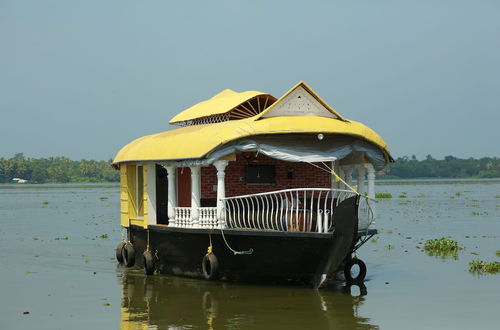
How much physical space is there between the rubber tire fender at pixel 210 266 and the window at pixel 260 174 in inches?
102

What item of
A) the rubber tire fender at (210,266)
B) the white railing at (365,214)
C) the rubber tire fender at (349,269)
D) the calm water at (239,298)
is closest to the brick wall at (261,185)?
the white railing at (365,214)

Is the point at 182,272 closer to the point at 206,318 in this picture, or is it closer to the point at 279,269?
the point at 279,269

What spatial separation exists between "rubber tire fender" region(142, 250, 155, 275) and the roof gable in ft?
14.0

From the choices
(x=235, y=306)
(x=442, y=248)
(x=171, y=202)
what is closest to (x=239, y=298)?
(x=235, y=306)

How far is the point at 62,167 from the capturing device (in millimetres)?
170250

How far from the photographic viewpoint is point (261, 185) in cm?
1700

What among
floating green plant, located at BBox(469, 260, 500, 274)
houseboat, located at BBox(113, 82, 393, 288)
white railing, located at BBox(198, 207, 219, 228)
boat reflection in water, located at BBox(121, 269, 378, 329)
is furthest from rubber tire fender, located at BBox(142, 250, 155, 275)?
floating green plant, located at BBox(469, 260, 500, 274)

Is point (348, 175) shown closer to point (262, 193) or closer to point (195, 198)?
point (195, 198)

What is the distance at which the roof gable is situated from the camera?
49.1 ft

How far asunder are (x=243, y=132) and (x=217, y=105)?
11.0 feet

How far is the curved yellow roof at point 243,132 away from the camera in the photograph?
14297 millimetres

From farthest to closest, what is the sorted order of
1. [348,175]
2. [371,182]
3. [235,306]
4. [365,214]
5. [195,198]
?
[348,175]
[371,182]
[365,214]
[195,198]
[235,306]

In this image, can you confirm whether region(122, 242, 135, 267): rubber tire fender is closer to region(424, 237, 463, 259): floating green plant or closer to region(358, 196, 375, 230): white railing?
region(358, 196, 375, 230): white railing

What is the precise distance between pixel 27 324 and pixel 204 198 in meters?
5.33
